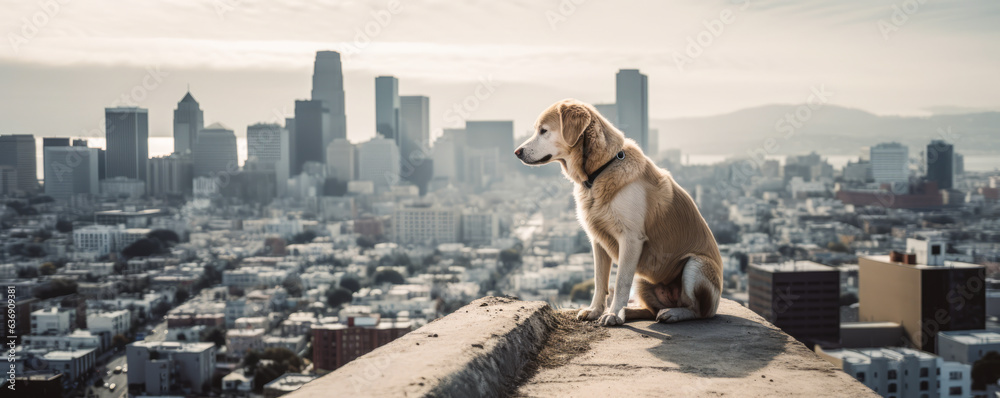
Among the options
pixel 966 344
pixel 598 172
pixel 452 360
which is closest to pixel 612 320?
pixel 598 172

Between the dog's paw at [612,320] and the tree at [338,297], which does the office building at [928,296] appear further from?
the tree at [338,297]

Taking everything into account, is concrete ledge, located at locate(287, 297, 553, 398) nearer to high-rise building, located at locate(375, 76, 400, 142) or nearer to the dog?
the dog

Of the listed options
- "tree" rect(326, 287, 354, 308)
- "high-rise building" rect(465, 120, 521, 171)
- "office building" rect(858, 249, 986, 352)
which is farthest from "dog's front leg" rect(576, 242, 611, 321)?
"high-rise building" rect(465, 120, 521, 171)

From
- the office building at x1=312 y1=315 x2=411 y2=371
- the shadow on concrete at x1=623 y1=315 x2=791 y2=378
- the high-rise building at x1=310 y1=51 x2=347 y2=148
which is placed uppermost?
the high-rise building at x1=310 y1=51 x2=347 y2=148

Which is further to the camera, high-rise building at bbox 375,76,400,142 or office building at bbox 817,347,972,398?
high-rise building at bbox 375,76,400,142

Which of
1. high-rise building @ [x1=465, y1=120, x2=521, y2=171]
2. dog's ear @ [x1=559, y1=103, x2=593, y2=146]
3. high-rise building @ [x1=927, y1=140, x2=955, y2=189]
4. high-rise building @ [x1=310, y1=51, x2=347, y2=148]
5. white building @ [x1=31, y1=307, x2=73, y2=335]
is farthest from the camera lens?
high-rise building @ [x1=465, y1=120, x2=521, y2=171]

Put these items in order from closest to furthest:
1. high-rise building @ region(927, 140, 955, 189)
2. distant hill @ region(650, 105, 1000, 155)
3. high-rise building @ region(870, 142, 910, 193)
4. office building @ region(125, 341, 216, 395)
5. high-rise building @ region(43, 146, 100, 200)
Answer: office building @ region(125, 341, 216, 395)
high-rise building @ region(43, 146, 100, 200)
high-rise building @ region(927, 140, 955, 189)
high-rise building @ region(870, 142, 910, 193)
distant hill @ region(650, 105, 1000, 155)

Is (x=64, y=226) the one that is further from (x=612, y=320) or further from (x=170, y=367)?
(x=612, y=320)

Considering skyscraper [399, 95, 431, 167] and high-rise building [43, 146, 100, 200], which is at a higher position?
skyscraper [399, 95, 431, 167]
